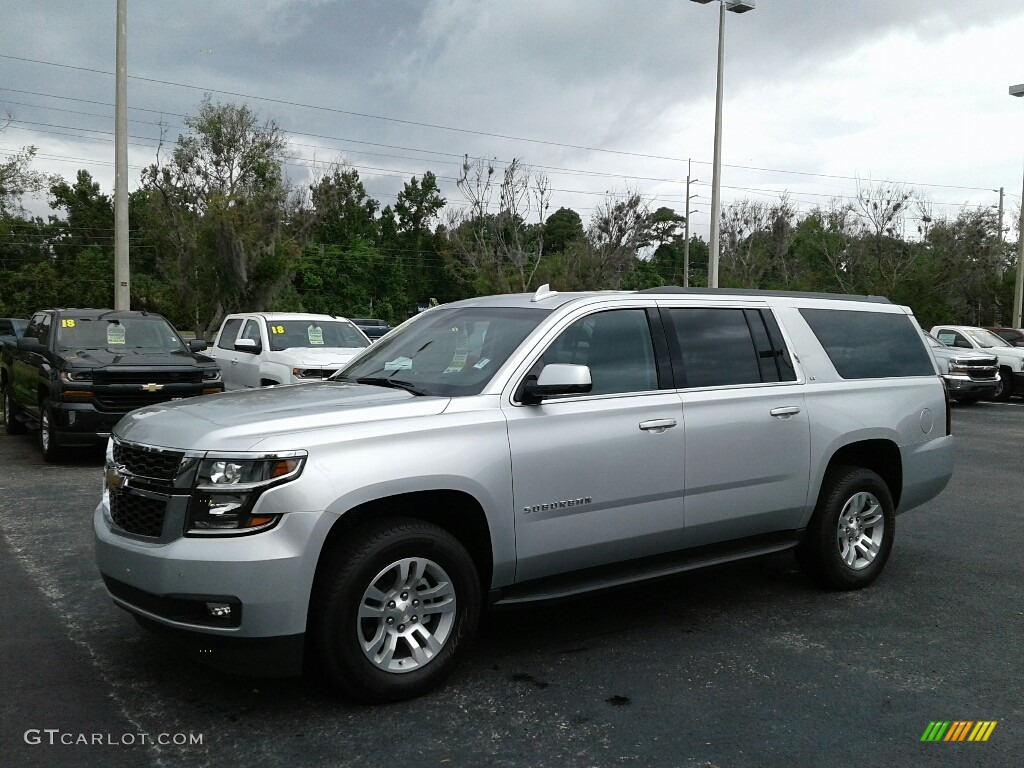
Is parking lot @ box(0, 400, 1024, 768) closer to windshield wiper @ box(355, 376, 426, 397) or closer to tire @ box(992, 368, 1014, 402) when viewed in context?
windshield wiper @ box(355, 376, 426, 397)

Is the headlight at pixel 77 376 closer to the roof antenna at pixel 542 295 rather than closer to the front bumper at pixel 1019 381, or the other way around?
the roof antenna at pixel 542 295

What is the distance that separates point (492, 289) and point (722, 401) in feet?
120

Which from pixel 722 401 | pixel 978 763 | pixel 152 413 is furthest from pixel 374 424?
pixel 978 763

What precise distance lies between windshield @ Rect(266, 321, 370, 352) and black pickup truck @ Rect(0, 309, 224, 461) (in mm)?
1164

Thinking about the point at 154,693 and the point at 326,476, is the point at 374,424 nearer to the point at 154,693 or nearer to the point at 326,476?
the point at 326,476

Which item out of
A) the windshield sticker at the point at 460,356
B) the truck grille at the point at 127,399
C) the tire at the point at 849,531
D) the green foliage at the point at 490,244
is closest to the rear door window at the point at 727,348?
the tire at the point at 849,531

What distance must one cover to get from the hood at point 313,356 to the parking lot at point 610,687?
5612 millimetres

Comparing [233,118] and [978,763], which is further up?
[233,118]

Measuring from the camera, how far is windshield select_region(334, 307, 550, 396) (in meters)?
4.55

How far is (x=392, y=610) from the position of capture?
12.9 ft

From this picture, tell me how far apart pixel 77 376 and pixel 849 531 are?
27.9ft

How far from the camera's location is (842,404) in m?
5.65

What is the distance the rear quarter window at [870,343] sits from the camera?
5.81 meters

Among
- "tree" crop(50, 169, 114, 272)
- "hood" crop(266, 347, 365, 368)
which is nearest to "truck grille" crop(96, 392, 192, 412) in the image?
"hood" crop(266, 347, 365, 368)
